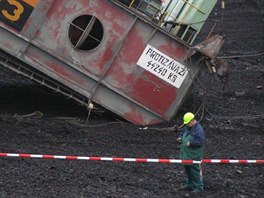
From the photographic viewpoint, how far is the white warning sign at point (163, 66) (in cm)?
1066

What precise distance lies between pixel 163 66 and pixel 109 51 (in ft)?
3.44

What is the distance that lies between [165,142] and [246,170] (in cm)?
180

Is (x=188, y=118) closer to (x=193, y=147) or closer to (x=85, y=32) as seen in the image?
(x=193, y=147)

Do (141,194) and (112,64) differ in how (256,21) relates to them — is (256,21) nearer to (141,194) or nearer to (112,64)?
(112,64)

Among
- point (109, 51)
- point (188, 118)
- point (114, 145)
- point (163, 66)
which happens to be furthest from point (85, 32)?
point (188, 118)

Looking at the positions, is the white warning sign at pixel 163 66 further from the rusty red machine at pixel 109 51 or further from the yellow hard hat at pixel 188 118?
the yellow hard hat at pixel 188 118

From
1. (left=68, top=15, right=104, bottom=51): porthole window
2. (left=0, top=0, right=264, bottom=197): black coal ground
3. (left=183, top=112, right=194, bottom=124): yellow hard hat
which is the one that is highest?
(left=68, top=15, right=104, bottom=51): porthole window

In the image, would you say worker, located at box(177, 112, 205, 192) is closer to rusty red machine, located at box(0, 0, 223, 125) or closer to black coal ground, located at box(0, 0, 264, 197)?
black coal ground, located at box(0, 0, 264, 197)

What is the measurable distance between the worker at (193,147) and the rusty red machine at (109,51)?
112 inches

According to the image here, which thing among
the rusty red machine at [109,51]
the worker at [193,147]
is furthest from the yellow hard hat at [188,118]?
the rusty red machine at [109,51]

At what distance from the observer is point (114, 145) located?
1022 cm

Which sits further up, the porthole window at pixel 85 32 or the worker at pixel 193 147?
the porthole window at pixel 85 32

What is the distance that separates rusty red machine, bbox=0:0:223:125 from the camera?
10.4 meters

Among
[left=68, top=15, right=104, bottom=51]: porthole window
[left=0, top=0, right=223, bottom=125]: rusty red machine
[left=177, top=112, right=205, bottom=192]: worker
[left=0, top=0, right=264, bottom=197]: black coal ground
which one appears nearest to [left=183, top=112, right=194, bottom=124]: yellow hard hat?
[left=177, top=112, right=205, bottom=192]: worker
